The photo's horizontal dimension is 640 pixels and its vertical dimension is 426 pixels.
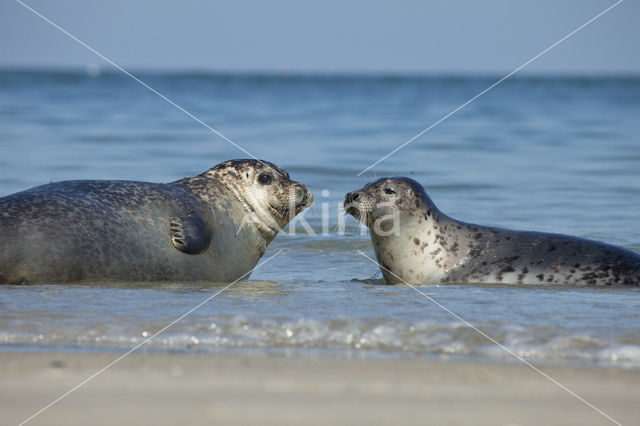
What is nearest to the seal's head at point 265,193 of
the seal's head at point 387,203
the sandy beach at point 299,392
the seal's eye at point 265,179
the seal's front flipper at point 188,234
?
the seal's eye at point 265,179

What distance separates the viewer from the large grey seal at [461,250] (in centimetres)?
641

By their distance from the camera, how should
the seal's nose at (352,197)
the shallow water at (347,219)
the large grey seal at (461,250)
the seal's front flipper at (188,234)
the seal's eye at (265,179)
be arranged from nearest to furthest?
1. the shallow water at (347,219)
2. the seal's front flipper at (188,234)
3. the large grey seal at (461,250)
4. the seal's nose at (352,197)
5. the seal's eye at (265,179)

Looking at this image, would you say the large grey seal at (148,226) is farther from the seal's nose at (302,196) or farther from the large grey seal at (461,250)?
A: the large grey seal at (461,250)

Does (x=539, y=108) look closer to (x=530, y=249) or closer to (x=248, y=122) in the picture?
(x=248, y=122)

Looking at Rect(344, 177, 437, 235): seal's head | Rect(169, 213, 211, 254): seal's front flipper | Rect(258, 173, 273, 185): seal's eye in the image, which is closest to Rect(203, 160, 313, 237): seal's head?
Rect(258, 173, 273, 185): seal's eye

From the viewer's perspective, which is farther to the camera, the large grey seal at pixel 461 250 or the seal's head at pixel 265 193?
the seal's head at pixel 265 193

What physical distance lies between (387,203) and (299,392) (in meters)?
3.22

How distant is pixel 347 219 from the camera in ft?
33.3

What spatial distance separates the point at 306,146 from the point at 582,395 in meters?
13.8

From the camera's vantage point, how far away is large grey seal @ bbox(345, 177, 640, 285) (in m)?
6.41

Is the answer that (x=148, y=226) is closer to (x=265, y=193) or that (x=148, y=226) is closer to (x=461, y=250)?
(x=265, y=193)

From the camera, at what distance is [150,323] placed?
4742mm

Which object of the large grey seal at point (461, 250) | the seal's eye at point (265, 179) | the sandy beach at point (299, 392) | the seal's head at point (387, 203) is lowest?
the sandy beach at point (299, 392)

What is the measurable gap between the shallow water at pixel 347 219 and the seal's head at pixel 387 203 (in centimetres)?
48
